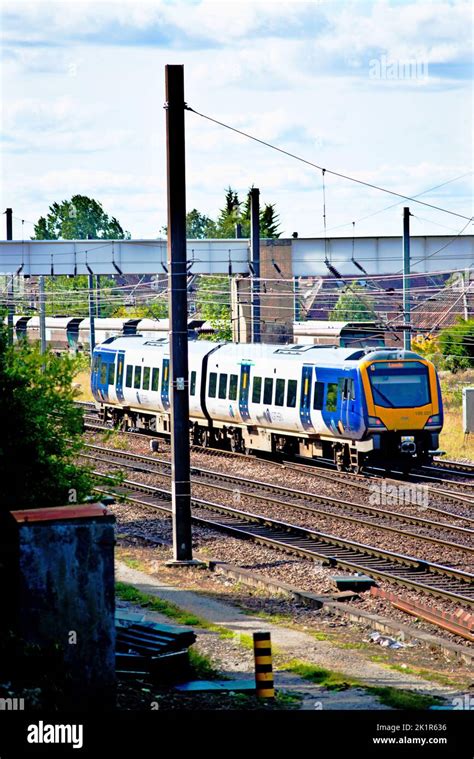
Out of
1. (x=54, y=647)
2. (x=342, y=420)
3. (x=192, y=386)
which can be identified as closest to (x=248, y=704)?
(x=54, y=647)

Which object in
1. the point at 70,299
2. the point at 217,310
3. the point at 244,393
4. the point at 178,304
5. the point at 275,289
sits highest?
the point at 70,299

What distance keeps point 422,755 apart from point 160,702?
2706 millimetres

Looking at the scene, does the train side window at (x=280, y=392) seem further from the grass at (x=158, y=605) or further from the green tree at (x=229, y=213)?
the green tree at (x=229, y=213)

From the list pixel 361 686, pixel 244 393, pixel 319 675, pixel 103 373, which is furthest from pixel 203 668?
pixel 103 373

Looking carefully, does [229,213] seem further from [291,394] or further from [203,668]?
[203,668]

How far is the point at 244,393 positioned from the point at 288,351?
2.03 meters

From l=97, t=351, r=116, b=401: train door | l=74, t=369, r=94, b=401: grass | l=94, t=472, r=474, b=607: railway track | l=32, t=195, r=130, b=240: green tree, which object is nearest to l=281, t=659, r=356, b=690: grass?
l=94, t=472, r=474, b=607: railway track

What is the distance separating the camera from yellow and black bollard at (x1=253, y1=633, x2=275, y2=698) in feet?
37.0

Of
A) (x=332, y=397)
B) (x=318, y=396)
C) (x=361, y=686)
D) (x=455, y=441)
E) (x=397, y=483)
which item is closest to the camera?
(x=361, y=686)

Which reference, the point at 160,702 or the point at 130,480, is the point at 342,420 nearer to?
the point at 130,480

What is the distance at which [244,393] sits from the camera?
31.6m

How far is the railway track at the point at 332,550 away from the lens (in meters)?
17.2

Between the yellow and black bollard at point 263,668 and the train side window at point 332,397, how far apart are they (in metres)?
16.2

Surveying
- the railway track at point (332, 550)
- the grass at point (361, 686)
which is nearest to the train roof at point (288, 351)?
the railway track at point (332, 550)
